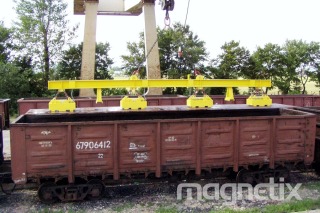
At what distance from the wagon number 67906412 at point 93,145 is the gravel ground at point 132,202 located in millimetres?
1337

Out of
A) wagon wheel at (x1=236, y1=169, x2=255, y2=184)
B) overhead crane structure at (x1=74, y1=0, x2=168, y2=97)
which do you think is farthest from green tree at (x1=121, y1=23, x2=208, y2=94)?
wagon wheel at (x1=236, y1=169, x2=255, y2=184)

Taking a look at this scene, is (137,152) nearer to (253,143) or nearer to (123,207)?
(123,207)

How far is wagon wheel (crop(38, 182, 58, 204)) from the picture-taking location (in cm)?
730

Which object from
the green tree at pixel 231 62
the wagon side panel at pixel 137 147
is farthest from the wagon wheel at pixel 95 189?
the green tree at pixel 231 62

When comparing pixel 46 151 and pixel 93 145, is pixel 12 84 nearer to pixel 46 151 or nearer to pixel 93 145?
pixel 46 151

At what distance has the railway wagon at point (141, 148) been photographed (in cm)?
712

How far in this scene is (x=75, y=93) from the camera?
91.4 ft

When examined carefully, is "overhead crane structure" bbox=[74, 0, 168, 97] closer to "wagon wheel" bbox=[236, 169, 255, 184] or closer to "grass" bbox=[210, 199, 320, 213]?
"wagon wheel" bbox=[236, 169, 255, 184]

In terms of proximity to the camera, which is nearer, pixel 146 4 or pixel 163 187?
pixel 163 187

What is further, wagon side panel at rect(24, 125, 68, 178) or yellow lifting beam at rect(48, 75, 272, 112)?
yellow lifting beam at rect(48, 75, 272, 112)

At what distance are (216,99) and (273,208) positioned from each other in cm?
1012

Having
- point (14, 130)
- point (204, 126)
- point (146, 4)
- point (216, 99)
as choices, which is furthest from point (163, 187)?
point (146, 4)

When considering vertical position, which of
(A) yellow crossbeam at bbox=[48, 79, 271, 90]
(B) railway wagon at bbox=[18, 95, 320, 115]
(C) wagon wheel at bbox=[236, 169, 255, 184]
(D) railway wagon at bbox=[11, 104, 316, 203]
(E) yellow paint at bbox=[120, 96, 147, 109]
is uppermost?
(A) yellow crossbeam at bbox=[48, 79, 271, 90]

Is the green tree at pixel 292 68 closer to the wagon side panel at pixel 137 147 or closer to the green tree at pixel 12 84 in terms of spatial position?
the green tree at pixel 12 84
